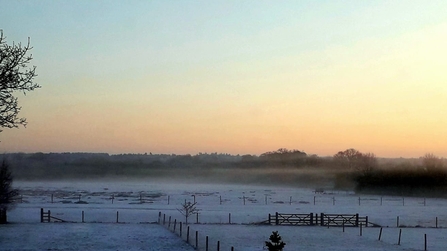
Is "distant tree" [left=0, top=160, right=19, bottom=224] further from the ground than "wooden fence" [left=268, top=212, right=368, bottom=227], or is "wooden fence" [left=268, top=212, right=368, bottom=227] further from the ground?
"distant tree" [left=0, top=160, right=19, bottom=224]

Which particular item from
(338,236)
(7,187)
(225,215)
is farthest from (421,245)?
(7,187)

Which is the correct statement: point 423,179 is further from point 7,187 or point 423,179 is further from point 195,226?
point 7,187

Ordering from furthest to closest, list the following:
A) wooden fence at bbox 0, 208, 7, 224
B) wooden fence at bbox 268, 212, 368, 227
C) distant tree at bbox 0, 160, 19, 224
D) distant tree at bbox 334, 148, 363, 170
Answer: distant tree at bbox 334, 148, 363, 170
wooden fence at bbox 268, 212, 368, 227
wooden fence at bbox 0, 208, 7, 224
distant tree at bbox 0, 160, 19, 224

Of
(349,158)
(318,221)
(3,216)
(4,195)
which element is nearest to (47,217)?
(3,216)

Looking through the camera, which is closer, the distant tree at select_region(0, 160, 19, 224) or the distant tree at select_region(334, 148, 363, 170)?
the distant tree at select_region(0, 160, 19, 224)

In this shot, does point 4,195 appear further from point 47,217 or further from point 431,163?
point 431,163

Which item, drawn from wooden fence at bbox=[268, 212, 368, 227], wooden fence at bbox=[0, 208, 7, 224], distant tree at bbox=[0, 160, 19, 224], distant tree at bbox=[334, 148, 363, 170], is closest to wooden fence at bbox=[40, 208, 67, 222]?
distant tree at bbox=[0, 160, 19, 224]

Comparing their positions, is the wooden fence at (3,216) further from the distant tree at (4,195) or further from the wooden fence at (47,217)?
the wooden fence at (47,217)

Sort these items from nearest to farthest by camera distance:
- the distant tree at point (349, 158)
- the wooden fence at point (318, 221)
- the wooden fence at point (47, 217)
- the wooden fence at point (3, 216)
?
the wooden fence at point (3, 216), the wooden fence at point (47, 217), the wooden fence at point (318, 221), the distant tree at point (349, 158)

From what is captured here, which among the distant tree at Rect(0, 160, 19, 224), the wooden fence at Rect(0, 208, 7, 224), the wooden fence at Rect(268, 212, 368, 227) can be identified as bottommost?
the wooden fence at Rect(268, 212, 368, 227)

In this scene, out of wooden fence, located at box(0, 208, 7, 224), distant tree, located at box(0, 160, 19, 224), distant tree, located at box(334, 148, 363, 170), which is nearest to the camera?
distant tree, located at box(0, 160, 19, 224)

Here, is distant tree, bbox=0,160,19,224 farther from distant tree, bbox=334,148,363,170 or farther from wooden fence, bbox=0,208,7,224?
distant tree, bbox=334,148,363,170

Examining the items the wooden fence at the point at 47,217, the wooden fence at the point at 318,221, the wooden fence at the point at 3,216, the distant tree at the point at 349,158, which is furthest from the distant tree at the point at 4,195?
the distant tree at the point at 349,158

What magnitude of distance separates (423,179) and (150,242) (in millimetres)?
80284
